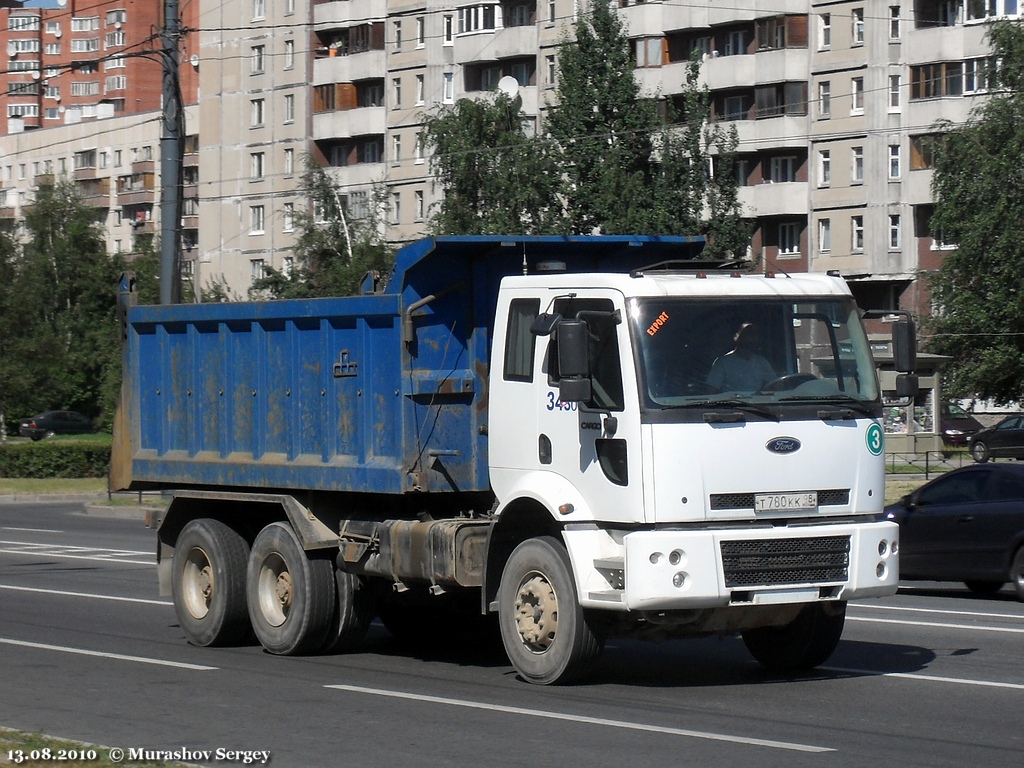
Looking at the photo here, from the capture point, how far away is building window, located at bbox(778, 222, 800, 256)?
224ft

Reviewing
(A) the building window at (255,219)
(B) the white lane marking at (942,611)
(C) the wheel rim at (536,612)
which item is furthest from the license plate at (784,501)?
(A) the building window at (255,219)

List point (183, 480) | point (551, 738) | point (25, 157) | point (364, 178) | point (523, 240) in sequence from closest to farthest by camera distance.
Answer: point (551, 738)
point (523, 240)
point (183, 480)
point (364, 178)
point (25, 157)

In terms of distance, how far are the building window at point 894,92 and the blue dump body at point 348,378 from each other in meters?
54.4

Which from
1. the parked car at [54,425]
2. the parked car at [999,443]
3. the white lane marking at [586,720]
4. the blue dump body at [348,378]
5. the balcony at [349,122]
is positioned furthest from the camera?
the parked car at [54,425]

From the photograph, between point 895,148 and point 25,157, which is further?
point 25,157

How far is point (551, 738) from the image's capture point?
8672 mm

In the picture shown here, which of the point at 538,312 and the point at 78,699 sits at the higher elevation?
the point at 538,312

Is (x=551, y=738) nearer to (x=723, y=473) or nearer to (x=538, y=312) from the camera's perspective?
(x=723, y=473)

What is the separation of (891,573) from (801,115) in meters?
58.2

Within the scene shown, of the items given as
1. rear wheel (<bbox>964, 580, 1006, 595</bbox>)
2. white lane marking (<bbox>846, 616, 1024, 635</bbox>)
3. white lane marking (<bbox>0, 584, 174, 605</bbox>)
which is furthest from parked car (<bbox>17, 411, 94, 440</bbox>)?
white lane marking (<bbox>846, 616, 1024, 635</bbox>)

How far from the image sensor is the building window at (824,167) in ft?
219

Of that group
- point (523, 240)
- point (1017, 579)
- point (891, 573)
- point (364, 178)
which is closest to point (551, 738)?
point (891, 573)

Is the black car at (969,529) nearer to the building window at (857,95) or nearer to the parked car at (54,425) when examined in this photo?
the building window at (857,95)

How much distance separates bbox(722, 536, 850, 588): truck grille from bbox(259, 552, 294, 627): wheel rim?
3.94 metres
